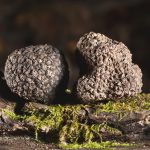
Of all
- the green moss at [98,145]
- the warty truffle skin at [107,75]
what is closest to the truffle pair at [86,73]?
the warty truffle skin at [107,75]

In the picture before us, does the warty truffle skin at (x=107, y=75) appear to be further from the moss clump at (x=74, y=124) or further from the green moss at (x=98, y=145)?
the green moss at (x=98, y=145)

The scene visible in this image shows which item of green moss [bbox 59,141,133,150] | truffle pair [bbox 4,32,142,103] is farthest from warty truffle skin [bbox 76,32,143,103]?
green moss [bbox 59,141,133,150]

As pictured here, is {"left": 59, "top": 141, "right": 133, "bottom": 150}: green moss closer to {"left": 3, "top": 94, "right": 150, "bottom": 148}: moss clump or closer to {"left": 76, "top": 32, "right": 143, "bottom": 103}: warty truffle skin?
{"left": 3, "top": 94, "right": 150, "bottom": 148}: moss clump

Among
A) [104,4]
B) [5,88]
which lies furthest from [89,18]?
Result: [5,88]

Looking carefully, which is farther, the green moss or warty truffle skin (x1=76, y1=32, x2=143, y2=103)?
warty truffle skin (x1=76, y1=32, x2=143, y2=103)

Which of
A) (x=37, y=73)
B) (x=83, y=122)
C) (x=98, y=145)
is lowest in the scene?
(x=98, y=145)

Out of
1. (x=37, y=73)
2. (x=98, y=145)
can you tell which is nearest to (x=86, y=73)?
(x=37, y=73)

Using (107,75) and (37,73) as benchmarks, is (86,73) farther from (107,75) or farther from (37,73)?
(37,73)
